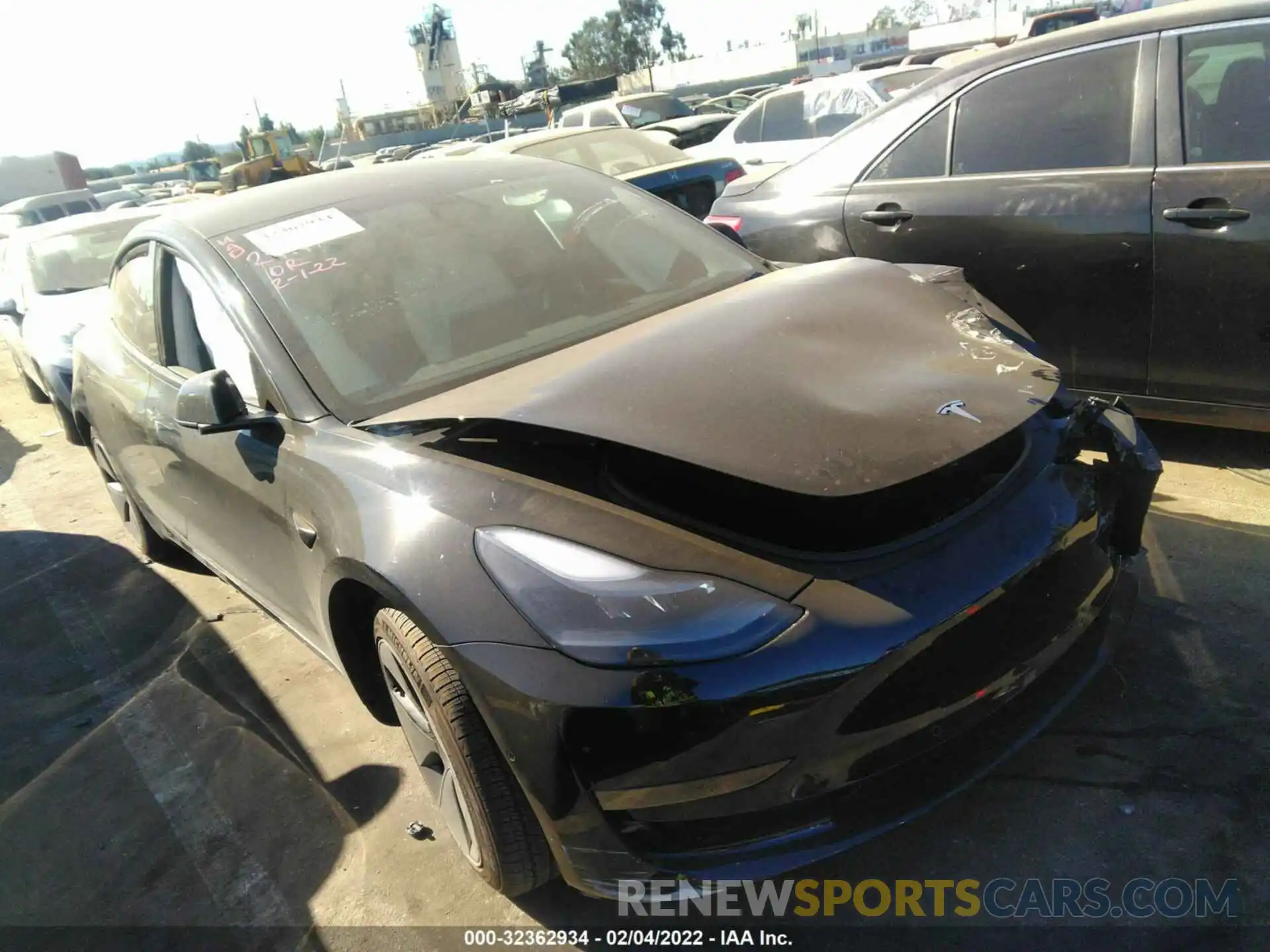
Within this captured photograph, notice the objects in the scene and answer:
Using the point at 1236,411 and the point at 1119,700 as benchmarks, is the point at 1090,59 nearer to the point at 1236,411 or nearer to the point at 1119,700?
the point at 1236,411

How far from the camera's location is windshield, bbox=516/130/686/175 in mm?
7875

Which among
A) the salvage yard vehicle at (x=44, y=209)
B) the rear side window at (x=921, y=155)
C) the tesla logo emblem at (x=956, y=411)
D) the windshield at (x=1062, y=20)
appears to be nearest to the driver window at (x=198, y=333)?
the tesla logo emblem at (x=956, y=411)

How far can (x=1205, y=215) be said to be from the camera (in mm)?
3062

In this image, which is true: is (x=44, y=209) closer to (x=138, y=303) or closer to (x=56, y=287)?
(x=56, y=287)

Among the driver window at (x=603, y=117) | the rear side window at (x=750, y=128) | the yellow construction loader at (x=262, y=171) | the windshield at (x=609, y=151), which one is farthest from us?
the yellow construction loader at (x=262, y=171)

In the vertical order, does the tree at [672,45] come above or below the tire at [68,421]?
above

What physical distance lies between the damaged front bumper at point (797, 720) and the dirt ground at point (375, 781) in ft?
1.20

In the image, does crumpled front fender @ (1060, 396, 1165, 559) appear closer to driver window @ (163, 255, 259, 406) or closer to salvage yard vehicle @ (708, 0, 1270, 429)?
salvage yard vehicle @ (708, 0, 1270, 429)

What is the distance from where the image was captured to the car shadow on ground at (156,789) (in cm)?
234

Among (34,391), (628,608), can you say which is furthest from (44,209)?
(628,608)

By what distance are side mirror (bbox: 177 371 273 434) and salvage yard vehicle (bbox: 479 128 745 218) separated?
5.35m

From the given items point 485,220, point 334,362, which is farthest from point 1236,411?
point 334,362

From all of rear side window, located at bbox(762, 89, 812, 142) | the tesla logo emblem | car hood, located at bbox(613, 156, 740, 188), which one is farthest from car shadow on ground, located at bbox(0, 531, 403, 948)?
rear side window, located at bbox(762, 89, 812, 142)

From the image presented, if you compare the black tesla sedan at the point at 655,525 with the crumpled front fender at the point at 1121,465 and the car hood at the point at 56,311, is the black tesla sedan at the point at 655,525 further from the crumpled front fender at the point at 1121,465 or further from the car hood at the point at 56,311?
the car hood at the point at 56,311
